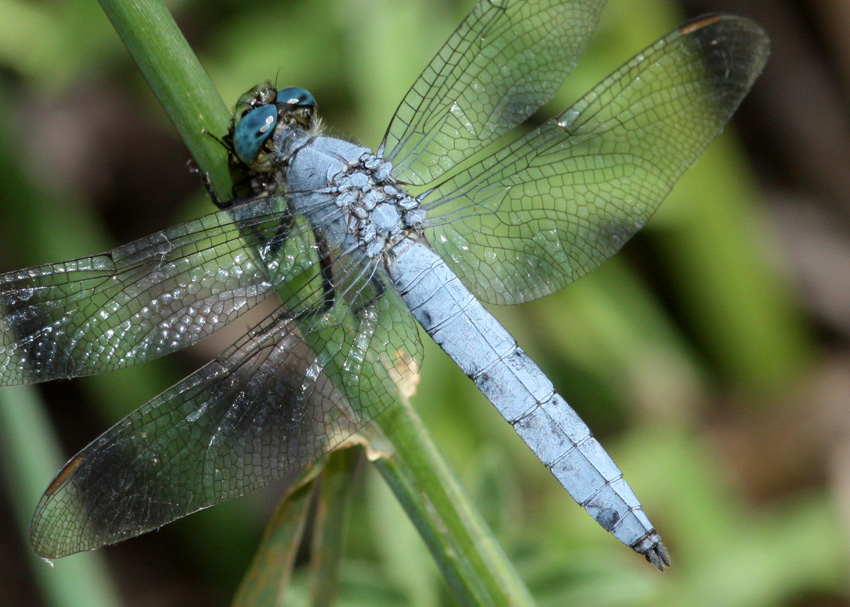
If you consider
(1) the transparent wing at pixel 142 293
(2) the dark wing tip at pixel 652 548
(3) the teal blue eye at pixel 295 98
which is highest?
(3) the teal blue eye at pixel 295 98

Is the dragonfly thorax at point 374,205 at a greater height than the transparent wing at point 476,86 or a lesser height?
lesser

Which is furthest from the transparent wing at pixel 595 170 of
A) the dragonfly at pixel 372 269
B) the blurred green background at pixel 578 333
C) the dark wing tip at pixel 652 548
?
the dark wing tip at pixel 652 548

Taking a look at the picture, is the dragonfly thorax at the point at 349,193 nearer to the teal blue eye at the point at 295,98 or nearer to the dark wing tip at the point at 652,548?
the teal blue eye at the point at 295,98

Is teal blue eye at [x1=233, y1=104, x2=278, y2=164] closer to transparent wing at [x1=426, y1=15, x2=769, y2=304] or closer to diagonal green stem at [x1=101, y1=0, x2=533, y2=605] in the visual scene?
diagonal green stem at [x1=101, y1=0, x2=533, y2=605]

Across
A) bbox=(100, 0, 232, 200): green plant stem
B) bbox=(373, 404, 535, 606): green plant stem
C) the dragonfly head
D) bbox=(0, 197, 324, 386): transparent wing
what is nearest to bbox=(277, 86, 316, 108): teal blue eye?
the dragonfly head

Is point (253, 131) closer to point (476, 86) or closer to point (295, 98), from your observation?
point (295, 98)

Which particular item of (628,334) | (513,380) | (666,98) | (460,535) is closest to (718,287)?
(628,334)
